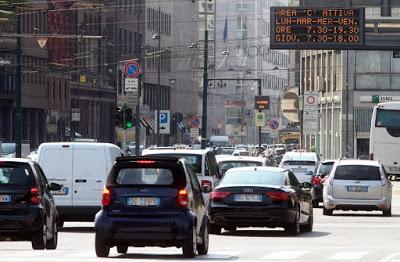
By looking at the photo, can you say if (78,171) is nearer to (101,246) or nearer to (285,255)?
(285,255)

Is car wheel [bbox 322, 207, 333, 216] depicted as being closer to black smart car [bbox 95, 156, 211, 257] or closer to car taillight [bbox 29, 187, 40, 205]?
car taillight [bbox 29, 187, 40, 205]

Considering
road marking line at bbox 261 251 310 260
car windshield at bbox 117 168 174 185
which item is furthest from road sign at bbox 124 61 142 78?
car windshield at bbox 117 168 174 185

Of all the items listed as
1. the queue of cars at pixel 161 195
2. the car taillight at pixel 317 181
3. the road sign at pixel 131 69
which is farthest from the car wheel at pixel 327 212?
the road sign at pixel 131 69

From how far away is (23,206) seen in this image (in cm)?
2505

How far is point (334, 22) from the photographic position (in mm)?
55250

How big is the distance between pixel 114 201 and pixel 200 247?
178cm

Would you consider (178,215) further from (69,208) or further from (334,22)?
(334,22)

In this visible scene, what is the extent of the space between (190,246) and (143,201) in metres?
0.96

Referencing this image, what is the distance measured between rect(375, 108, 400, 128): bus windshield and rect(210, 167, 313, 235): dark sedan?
155 ft

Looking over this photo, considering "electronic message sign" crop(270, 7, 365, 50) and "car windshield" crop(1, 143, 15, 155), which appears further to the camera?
"car windshield" crop(1, 143, 15, 155)

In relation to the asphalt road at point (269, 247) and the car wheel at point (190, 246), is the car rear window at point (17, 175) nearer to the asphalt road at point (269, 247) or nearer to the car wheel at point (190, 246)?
the asphalt road at point (269, 247)

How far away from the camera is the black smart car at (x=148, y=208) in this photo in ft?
75.9

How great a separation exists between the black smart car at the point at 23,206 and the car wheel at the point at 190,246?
109 inches

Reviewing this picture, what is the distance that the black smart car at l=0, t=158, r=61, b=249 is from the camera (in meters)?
25.0
